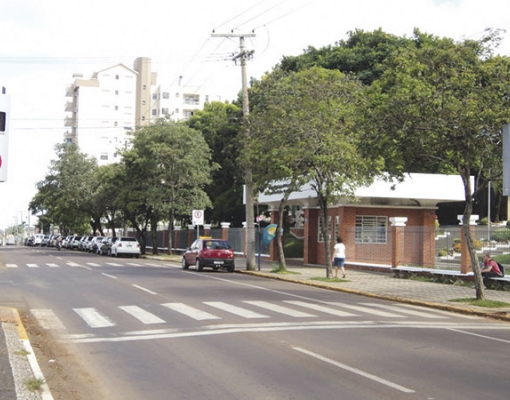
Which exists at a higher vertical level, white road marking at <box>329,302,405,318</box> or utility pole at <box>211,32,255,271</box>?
utility pole at <box>211,32,255,271</box>

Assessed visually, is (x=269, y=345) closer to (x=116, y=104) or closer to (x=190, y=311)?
(x=190, y=311)

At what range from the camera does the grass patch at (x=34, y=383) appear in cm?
705

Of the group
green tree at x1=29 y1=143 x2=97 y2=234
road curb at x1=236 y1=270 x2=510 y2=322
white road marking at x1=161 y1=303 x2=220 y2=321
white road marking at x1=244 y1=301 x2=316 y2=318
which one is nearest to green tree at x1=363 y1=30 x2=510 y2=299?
road curb at x1=236 y1=270 x2=510 y2=322

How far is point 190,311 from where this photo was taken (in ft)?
46.1

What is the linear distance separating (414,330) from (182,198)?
3409cm

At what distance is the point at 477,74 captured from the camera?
658 inches

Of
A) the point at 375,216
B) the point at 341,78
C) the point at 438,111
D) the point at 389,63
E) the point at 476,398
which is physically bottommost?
the point at 476,398

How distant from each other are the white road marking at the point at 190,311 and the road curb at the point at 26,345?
10.9ft

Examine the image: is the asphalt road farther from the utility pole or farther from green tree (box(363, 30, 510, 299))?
the utility pole

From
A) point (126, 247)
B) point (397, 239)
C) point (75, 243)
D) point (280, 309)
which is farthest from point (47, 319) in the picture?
point (75, 243)

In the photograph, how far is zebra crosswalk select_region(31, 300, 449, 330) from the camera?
12.8 metres

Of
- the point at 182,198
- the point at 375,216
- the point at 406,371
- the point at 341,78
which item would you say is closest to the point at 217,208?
the point at 182,198

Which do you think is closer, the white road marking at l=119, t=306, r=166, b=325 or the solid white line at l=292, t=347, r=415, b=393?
the solid white line at l=292, t=347, r=415, b=393

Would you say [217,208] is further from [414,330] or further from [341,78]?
[414,330]
